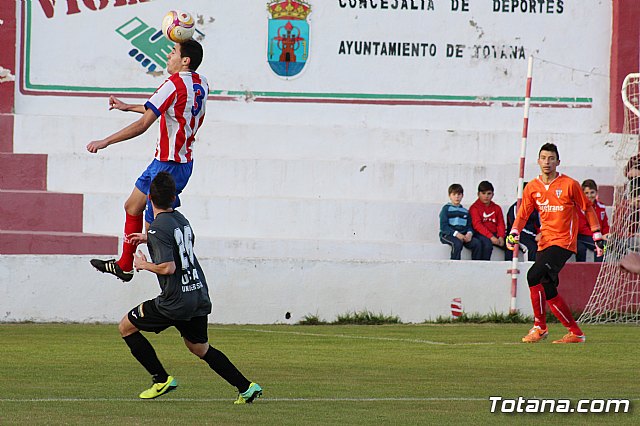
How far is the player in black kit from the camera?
8125 millimetres

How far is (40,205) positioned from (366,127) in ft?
17.1

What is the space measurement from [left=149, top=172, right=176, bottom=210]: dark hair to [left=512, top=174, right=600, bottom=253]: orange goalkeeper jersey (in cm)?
623

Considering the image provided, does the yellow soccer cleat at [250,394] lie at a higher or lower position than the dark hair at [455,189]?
lower

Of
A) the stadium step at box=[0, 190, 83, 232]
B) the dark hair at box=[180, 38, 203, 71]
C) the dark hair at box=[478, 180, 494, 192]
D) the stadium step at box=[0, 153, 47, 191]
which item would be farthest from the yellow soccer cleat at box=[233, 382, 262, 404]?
the stadium step at box=[0, 153, 47, 191]

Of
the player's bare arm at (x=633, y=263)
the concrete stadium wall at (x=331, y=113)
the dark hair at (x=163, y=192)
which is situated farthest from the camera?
the concrete stadium wall at (x=331, y=113)

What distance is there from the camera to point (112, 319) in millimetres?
15875

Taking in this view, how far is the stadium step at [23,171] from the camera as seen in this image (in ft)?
59.3

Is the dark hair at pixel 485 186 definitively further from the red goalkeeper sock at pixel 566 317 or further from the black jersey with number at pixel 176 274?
the black jersey with number at pixel 176 274

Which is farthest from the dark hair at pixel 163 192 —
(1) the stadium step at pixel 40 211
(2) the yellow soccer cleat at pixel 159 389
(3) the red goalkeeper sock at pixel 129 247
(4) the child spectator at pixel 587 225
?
(4) the child spectator at pixel 587 225

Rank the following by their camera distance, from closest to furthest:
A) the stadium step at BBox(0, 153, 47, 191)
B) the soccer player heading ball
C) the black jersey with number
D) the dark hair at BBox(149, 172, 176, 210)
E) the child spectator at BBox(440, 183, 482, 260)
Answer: the black jersey with number
the dark hair at BBox(149, 172, 176, 210)
the soccer player heading ball
the child spectator at BBox(440, 183, 482, 260)
the stadium step at BBox(0, 153, 47, 191)

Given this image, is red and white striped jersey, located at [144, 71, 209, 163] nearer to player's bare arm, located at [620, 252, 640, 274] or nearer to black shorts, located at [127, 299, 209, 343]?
black shorts, located at [127, 299, 209, 343]

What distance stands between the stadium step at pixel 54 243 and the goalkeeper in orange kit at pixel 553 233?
588 cm

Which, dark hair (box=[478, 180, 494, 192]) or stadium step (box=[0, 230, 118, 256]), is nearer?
stadium step (box=[0, 230, 118, 256])

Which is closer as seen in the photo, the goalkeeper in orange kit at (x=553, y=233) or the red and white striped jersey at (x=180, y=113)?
the red and white striped jersey at (x=180, y=113)
